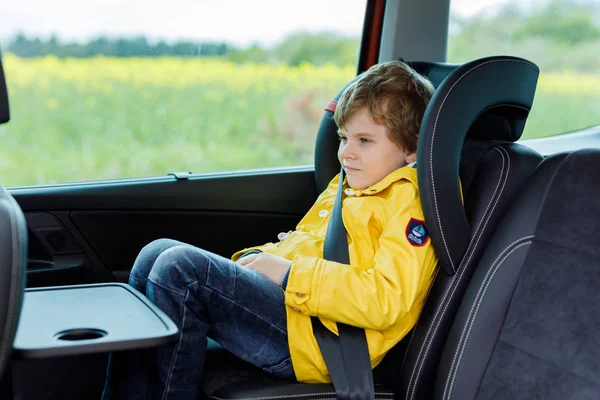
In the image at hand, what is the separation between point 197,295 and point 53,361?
1.29ft

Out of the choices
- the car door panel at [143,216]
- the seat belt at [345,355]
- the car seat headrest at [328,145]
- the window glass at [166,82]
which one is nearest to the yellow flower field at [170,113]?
the window glass at [166,82]

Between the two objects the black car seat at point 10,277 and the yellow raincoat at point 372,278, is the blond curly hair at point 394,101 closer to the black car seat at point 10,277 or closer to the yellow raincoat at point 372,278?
the yellow raincoat at point 372,278

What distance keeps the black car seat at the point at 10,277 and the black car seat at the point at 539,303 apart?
0.91 m

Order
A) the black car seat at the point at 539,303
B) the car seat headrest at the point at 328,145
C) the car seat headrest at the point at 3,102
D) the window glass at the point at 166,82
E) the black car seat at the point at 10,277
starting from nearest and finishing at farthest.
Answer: the black car seat at the point at 10,277
the car seat headrest at the point at 3,102
the black car seat at the point at 539,303
the car seat headrest at the point at 328,145
the window glass at the point at 166,82

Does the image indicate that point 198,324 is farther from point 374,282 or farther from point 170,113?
point 170,113

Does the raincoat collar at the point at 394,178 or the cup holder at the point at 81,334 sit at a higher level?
the raincoat collar at the point at 394,178

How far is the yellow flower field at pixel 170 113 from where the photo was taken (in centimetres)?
255

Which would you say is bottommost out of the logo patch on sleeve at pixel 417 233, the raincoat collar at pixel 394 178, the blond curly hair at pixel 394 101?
the logo patch on sleeve at pixel 417 233

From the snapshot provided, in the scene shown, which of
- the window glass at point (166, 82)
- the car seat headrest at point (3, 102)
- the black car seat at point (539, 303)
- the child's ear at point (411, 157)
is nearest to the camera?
the car seat headrest at point (3, 102)

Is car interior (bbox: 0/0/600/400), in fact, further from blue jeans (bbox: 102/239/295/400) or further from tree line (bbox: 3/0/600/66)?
tree line (bbox: 3/0/600/66)

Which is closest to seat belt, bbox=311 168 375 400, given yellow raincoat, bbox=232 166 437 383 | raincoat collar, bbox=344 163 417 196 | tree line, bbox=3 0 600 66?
yellow raincoat, bbox=232 166 437 383

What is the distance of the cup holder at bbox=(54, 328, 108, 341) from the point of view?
1.32m

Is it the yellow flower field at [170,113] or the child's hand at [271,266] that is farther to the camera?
the yellow flower field at [170,113]

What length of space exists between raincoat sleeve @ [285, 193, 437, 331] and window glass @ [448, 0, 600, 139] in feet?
3.63
